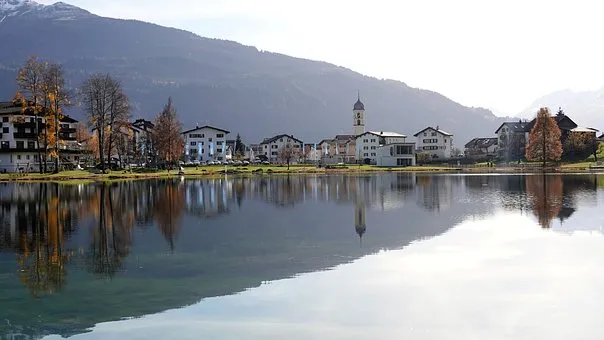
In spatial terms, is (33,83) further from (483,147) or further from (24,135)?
(483,147)

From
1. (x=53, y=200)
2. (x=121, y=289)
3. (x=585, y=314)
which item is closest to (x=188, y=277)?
(x=121, y=289)

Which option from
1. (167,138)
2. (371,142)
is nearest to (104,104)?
(167,138)

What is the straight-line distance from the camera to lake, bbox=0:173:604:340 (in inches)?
481

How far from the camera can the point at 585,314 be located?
12727 millimetres

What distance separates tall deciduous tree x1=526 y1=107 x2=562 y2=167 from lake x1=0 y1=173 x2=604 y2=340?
74252 mm

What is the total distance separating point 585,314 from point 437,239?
34.4 feet

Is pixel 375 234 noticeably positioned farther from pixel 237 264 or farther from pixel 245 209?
pixel 245 209

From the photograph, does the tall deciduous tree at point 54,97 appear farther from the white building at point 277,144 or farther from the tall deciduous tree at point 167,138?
the white building at point 277,144

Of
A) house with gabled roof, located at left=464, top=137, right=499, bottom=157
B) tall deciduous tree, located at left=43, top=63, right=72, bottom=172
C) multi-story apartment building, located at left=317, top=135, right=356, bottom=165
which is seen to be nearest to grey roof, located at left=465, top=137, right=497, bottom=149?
house with gabled roof, located at left=464, top=137, right=499, bottom=157

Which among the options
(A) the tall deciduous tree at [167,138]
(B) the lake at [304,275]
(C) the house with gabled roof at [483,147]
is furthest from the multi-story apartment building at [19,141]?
(C) the house with gabled roof at [483,147]

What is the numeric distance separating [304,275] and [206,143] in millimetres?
135020

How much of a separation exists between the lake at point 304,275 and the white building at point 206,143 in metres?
117

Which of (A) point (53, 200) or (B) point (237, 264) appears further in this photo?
(A) point (53, 200)

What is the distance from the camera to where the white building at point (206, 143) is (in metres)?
149
